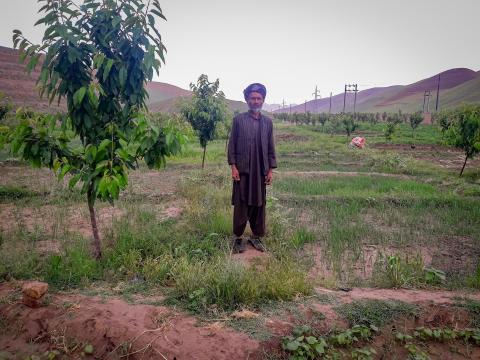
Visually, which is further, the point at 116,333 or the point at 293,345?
the point at 116,333

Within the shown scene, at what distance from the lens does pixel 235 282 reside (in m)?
2.89

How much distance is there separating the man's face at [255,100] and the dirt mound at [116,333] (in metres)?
2.69

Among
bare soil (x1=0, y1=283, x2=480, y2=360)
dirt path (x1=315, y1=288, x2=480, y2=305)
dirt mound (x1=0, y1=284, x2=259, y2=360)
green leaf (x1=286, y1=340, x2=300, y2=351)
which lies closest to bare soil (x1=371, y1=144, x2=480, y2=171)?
dirt path (x1=315, y1=288, x2=480, y2=305)

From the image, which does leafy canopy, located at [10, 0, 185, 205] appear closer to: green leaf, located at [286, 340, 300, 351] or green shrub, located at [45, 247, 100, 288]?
green shrub, located at [45, 247, 100, 288]

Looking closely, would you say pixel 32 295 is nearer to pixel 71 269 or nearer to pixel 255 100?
pixel 71 269

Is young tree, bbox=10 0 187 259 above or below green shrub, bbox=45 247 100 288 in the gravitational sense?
above

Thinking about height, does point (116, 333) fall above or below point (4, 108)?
below

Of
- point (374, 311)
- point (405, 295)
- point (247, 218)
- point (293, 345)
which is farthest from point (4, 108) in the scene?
point (405, 295)

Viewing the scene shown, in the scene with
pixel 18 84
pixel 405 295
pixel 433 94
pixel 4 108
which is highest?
pixel 433 94

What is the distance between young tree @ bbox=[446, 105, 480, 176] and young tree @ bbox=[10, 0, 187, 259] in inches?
441

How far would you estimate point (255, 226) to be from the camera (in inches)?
181

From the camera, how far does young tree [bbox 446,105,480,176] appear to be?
424 inches

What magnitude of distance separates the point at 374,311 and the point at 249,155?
2346 millimetres

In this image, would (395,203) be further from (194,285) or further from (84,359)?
(84,359)
